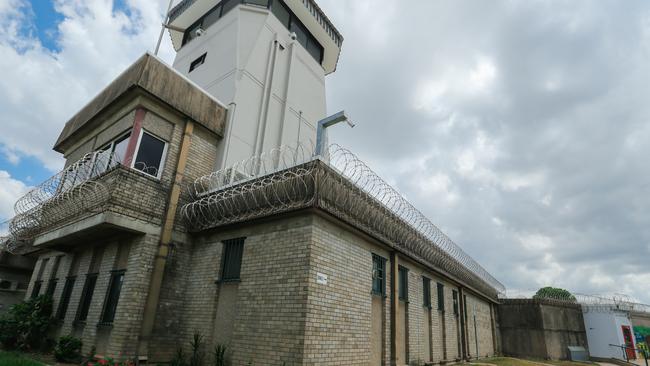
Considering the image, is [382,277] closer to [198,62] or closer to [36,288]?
[198,62]

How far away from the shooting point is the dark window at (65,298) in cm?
1044

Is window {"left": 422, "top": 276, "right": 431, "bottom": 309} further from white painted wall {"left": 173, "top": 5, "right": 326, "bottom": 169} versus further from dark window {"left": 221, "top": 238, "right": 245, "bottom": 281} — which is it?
white painted wall {"left": 173, "top": 5, "right": 326, "bottom": 169}

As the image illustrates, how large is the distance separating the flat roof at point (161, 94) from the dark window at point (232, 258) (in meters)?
3.95

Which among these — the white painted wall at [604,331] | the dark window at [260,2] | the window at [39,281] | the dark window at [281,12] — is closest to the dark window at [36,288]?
the window at [39,281]

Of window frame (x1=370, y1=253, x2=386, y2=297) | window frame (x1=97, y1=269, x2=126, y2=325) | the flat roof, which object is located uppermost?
the flat roof

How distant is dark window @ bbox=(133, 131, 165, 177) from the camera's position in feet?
31.3

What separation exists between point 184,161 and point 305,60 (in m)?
8.71

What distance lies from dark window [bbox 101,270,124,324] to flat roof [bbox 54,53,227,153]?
4.67 m

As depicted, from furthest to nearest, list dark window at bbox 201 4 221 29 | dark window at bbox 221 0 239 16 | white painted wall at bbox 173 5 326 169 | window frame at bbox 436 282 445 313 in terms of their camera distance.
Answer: dark window at bbox 201 4 221 29 → dark window at bbox 221 0 239 16 → window frame at bbox 436 282 445 313 → white painted wall at bbox 173 5 326 169

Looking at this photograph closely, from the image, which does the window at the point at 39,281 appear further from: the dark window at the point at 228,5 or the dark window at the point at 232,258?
the dark window at the point at 228,5

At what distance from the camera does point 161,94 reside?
9.93 meters

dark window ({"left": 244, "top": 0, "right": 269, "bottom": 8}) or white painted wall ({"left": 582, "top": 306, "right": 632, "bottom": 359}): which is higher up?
dark window ({"left": 244, "top": 0, "right": 269, "bottom": 8})

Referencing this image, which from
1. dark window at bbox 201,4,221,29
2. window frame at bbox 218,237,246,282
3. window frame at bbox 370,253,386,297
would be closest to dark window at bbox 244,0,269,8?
dark window at bbox 201,4,221,29

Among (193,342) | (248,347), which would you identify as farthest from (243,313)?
(193,342)
